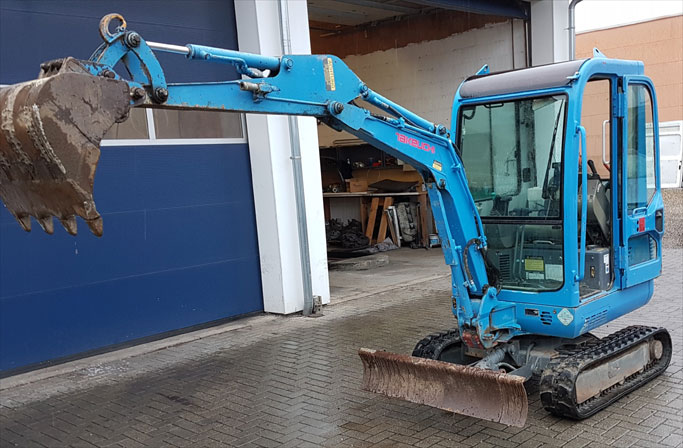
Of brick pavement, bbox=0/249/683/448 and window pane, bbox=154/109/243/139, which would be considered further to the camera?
window pane, bbox=154/109/243/139

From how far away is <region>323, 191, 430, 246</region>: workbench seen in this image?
1448 cm

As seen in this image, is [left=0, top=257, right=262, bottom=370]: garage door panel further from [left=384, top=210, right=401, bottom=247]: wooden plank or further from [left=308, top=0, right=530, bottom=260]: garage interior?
[left=384, top=210, right=401, bottom=247]: wooden plank

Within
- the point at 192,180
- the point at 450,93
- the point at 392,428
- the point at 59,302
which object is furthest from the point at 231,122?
the point at 450,93

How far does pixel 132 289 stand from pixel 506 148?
4.49 meters

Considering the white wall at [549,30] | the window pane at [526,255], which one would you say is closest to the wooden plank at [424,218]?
the white wall at [549,30]

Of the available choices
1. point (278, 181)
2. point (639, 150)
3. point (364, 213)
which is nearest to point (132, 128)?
point (278, 181)

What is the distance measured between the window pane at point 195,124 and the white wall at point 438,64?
21.8 ft

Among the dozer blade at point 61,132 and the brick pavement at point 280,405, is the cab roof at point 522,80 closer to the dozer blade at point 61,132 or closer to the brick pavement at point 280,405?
the brick pavement at point 280,405

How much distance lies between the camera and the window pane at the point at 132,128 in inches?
288

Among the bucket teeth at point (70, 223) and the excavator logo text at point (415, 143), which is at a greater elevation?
the excavator logo text at point (415, 143)

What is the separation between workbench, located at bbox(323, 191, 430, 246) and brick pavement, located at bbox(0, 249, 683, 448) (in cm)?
670

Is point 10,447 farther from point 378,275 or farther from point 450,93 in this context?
point 450,93

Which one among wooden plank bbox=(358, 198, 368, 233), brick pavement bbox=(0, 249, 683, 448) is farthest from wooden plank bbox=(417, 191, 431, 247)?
brick pavement bbox=(0, 249, 683, 448)

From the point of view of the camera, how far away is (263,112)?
3.82 meters
